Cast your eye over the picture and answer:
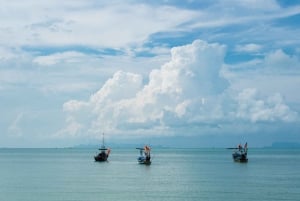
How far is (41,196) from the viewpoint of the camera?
219 ft

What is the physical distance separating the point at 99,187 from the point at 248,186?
77.1 ft

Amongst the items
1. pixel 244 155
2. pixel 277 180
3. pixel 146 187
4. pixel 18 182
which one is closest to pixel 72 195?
pixel 146 187

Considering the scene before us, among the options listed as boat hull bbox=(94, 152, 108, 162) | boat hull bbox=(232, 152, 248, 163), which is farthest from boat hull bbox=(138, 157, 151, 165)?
boat hull bbox=(232, 152, 248, 163)

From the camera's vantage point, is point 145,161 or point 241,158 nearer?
point 145,161

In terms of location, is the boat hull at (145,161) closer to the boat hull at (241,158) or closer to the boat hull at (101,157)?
the boat hull at (101,157)

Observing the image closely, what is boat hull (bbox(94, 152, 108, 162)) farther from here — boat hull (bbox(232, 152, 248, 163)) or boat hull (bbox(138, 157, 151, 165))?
boat hull (bbox(232, 152, 248, 163))

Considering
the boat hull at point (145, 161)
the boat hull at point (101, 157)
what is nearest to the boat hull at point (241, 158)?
the boat hull at point (145, 161)

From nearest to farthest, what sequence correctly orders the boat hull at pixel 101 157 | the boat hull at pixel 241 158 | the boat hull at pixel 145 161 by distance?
the boat hull at pixel 145 161 < the boat hull at pixel 241 158 < the boat hull at pixel 101 157

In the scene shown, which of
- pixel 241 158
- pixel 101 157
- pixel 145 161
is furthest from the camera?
pixel 101 157

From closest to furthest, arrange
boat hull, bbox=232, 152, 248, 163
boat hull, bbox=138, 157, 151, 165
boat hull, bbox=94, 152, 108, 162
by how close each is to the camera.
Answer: boat hull, bbox=138, 157, 151, 165 → boat hull, bbox=232, 152, 248, 163 → boat hull, bbox=94, 152, 108, 162

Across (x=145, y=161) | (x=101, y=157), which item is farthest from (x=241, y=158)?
(x=101, y=157)

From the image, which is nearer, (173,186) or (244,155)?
(173,186)

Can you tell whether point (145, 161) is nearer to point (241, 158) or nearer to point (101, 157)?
point (101, 157)

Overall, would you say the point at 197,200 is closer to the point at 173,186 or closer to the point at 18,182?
the point at 173,186
